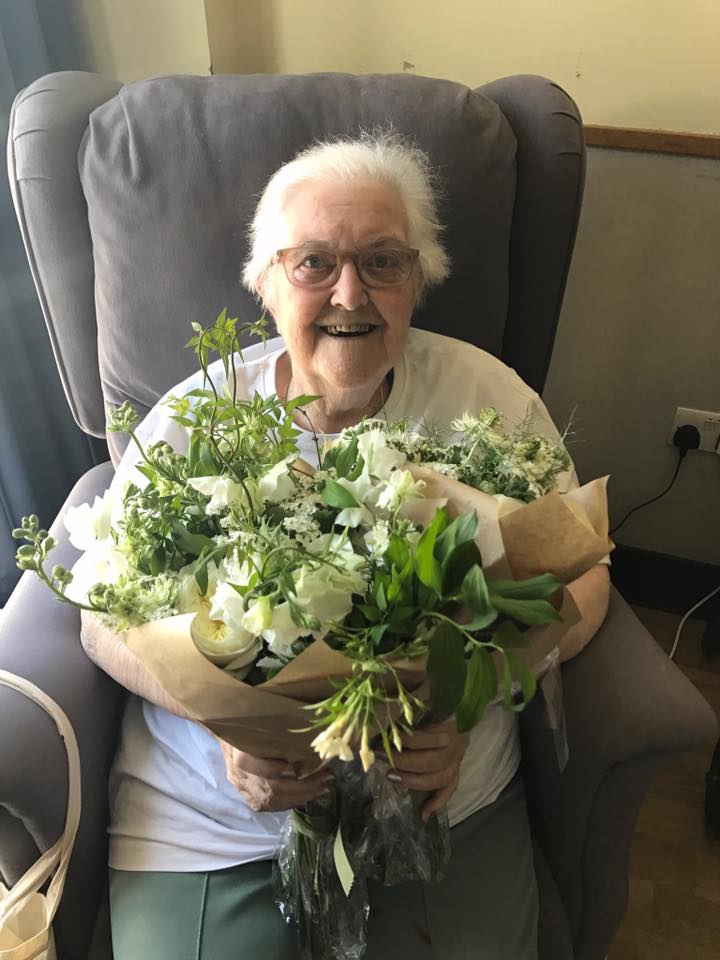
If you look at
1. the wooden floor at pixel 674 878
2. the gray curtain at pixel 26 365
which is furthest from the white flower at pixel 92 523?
the wooden floor at pixel 674 878

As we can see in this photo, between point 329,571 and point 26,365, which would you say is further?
point 26,365

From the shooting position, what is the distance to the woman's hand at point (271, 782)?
780mm

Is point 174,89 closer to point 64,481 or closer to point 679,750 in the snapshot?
point 64,481

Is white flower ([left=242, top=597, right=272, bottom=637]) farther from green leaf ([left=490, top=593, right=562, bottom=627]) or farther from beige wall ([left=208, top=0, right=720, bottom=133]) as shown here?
beige wall ([left=208, top=0, right=720, bottom=133])

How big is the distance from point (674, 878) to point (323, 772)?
998 mm

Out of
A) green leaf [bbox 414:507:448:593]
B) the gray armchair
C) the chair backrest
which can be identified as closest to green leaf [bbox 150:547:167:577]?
green leaf [bbox 414:507:448:593]

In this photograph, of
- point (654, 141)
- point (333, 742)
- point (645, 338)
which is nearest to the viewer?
point (333, 742)

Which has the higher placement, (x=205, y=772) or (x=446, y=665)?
(x=446, y=665)

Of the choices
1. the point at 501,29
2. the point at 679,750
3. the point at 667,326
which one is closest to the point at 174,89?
the point at 501,29

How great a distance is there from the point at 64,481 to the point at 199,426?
1198mm

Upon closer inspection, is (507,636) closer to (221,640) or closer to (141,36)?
(221,640)

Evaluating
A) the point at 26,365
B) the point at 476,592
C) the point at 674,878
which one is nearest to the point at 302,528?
the point at 476,592

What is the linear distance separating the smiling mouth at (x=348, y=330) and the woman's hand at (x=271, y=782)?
57 centimetres

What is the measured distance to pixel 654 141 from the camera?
4.60ft
